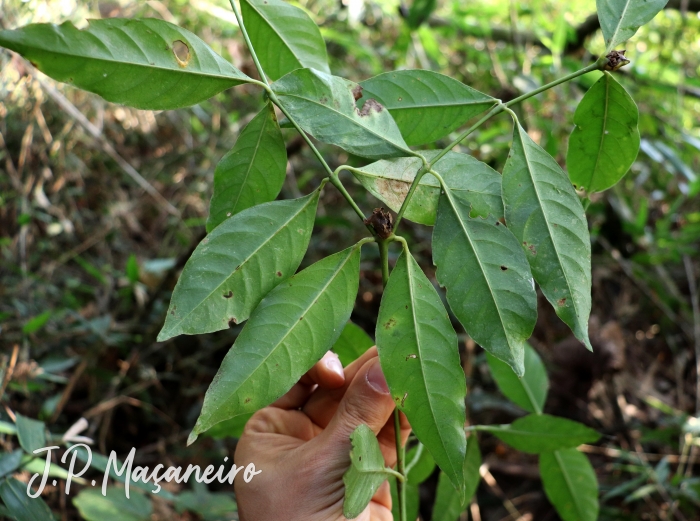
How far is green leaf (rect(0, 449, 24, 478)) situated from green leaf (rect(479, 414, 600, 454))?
82cm

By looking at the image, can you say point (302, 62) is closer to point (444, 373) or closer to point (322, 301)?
point (322, 301)

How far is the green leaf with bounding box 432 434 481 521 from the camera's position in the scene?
1035 mm

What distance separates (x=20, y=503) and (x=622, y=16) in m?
1.13

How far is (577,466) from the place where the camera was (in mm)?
1112

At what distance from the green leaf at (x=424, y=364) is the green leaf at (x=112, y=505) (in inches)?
38.0

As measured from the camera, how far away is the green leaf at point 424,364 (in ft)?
2.03

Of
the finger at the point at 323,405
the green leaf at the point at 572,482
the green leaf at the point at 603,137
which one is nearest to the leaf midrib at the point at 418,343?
the green leaf at the point at 603,137

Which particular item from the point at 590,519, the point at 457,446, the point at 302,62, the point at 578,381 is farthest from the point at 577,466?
the point at 578,381

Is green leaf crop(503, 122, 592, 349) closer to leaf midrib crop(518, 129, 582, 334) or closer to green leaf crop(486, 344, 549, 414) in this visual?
leaf midrib crop(518, 129, 582, 334)

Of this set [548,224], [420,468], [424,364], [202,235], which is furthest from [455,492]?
[202,235]

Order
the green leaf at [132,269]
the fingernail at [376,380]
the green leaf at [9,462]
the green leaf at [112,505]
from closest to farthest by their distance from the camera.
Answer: the fingernail at [376,380] → the green leaf at [9,462] → the green leaf at [112,505] → the green leaf at [132,269]

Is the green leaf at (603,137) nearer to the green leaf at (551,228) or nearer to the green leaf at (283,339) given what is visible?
the green leaf at (551,228)

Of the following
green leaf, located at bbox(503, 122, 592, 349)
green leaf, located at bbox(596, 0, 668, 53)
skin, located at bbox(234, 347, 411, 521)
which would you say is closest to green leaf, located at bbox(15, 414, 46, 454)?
skin, located at bbox(234, 347, 411, 521)

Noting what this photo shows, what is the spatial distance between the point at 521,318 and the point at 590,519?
0.75 metres
